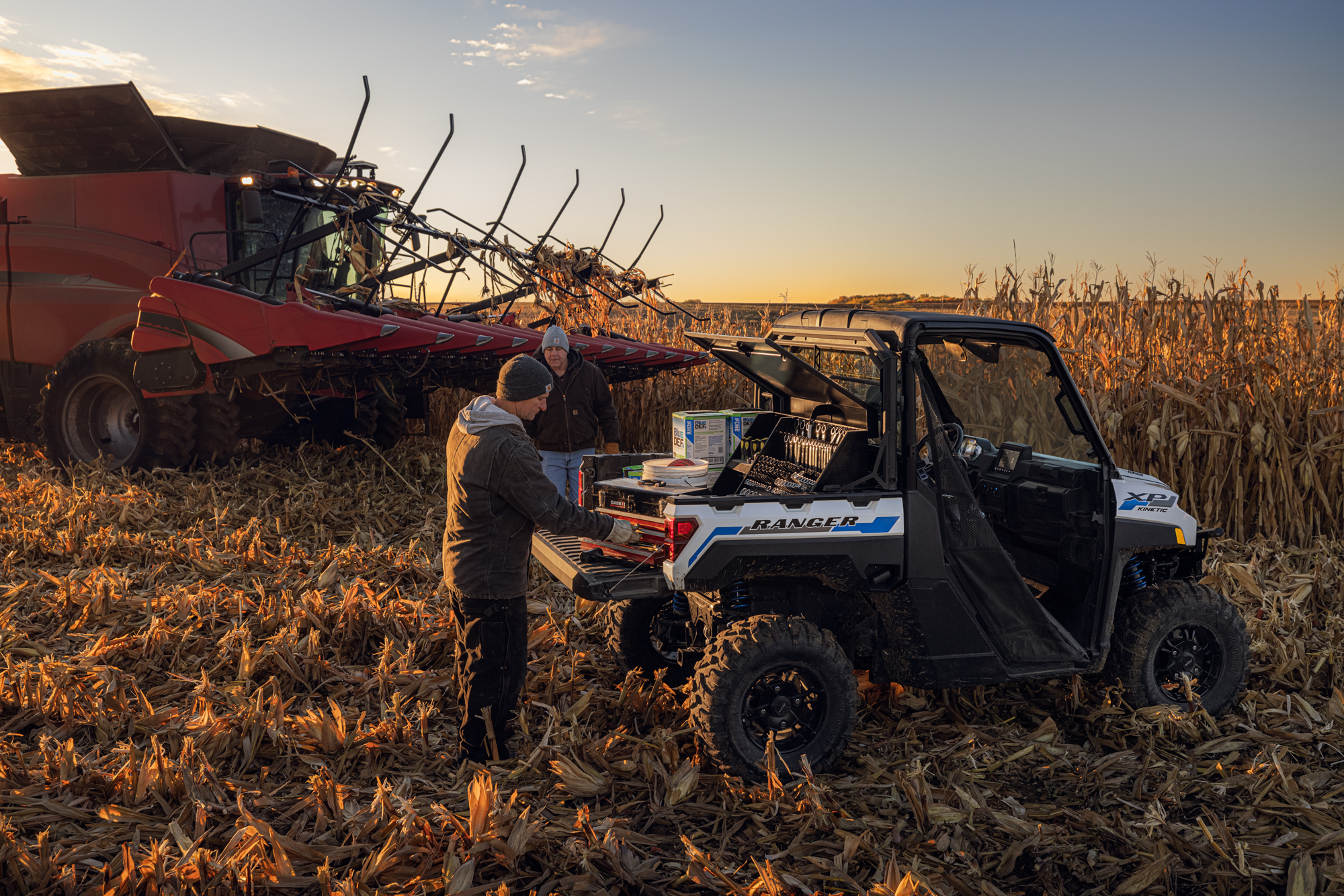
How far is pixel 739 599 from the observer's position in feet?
13.6

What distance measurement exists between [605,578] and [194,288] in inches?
241

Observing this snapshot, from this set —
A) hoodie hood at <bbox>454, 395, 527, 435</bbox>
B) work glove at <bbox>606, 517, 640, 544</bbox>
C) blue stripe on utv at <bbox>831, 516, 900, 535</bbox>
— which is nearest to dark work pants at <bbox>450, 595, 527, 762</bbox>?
work glove at <bbox>606, 517, 640, 544</bbox>

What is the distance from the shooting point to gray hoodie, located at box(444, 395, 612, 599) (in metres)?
3.93

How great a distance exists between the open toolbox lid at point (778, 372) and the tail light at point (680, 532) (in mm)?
899

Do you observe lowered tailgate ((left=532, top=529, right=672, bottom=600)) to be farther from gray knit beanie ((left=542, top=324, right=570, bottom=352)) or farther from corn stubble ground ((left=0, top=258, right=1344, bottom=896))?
gray knit beanie ((left=542, top=324, right=570, bottom=352))

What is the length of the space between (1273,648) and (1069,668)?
194cm

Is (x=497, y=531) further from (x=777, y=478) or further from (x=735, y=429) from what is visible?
(x=735, y=429)

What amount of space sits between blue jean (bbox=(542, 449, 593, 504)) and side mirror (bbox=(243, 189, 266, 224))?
4394 mm

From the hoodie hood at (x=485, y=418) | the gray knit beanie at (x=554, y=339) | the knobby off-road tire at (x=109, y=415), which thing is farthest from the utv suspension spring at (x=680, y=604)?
the knobby off-road tire at (x=109, y=415)

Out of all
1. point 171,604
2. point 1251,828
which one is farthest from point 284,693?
point 1251,828

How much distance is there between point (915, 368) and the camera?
3.89 meters

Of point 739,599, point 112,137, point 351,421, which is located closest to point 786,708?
point 739,599

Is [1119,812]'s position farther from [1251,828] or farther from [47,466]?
[47,466]

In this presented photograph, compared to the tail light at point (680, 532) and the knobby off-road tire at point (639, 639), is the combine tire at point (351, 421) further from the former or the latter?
the tail light at point (680, 532)
